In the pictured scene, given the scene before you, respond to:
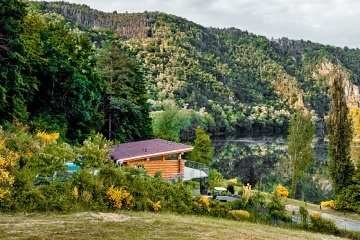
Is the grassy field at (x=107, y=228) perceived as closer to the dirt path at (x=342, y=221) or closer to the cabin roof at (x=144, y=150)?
the cabin roof at (x=144, y=150)

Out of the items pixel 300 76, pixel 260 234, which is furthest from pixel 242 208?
pixel 300 76

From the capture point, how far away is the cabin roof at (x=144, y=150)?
76.6ft

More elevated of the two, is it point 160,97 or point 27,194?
point 160,97

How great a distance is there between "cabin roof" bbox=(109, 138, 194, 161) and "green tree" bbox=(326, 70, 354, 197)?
10276 millimetres

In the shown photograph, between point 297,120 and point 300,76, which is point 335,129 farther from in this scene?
point 300,76

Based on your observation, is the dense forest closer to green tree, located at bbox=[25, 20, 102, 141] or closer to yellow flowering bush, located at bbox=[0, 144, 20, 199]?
green tree, located at bbox=[25, 20, 102, 141]

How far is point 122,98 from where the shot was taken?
36.3 metres

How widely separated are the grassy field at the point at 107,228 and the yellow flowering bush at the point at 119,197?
63 centimetres

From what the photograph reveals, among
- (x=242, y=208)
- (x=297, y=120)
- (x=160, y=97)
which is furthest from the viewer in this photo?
(x=160, y=97)

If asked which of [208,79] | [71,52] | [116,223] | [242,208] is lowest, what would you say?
[242,208]

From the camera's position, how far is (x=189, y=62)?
490 ft

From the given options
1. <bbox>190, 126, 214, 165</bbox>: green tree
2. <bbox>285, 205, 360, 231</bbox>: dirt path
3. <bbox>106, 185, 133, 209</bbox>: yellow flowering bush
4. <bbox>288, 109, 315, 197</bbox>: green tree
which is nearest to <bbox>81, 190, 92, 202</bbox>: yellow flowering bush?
<bbox>106, 185, 133, 209</bbox>: yellow flowering bush

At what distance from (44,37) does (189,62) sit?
395ft

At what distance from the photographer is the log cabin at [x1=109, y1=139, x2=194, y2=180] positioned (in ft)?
76.7
